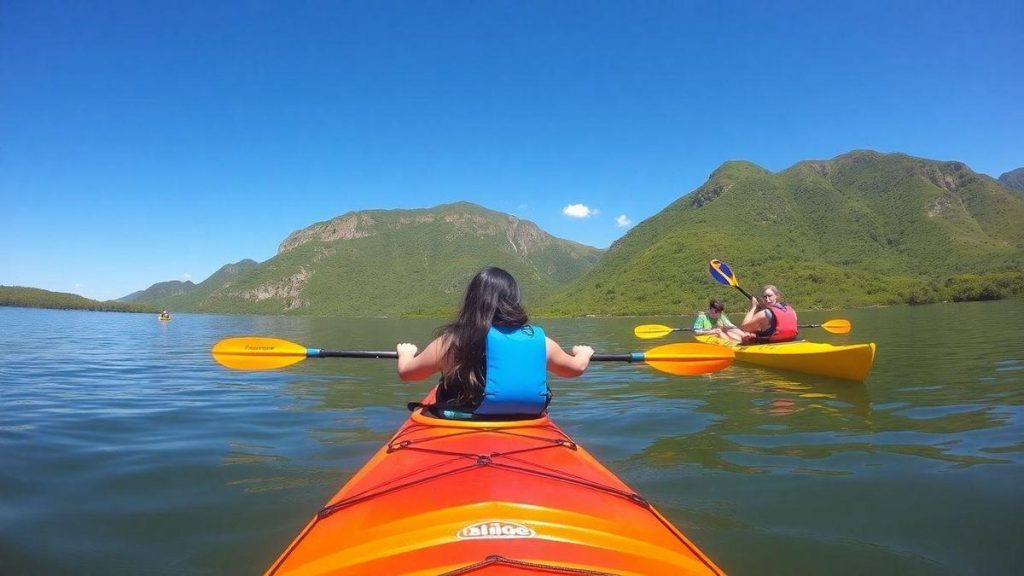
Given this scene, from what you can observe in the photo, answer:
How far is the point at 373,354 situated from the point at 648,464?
127 inches

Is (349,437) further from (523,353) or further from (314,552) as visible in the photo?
(314,552)

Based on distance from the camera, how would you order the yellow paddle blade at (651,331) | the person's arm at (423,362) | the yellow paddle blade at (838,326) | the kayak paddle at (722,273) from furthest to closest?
the yellow paddle blade at (651,331) < the kayak paddle at (722,273) < the yellow paddle blade at (838,326) < the person's arm at (423,362)

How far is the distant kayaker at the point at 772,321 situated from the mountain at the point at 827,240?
65.5m

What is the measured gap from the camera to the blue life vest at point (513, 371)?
356 centimetres

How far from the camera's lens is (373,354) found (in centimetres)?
603

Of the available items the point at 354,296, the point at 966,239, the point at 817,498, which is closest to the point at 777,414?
the point at 817,498

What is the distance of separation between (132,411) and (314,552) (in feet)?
25.9

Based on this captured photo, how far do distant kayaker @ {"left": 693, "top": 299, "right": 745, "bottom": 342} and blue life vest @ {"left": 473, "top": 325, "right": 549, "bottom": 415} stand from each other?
1046 cm

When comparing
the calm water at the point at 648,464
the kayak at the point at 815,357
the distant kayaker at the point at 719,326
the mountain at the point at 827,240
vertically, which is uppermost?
the mountain at the point at 827,240

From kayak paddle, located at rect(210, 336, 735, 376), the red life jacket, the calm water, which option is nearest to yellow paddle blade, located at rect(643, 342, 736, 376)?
kayak paddle, located at rect(210, 336, 735, 376)

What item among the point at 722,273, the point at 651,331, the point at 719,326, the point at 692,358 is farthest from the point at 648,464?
the point at 722,273

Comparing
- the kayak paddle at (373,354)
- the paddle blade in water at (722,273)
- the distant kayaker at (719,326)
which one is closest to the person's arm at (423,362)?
the kayak paddle at (373,354)

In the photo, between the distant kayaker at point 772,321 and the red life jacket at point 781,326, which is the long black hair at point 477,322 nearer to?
the distant kayaker at point 772,321

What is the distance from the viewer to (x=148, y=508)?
4363 millimetres
